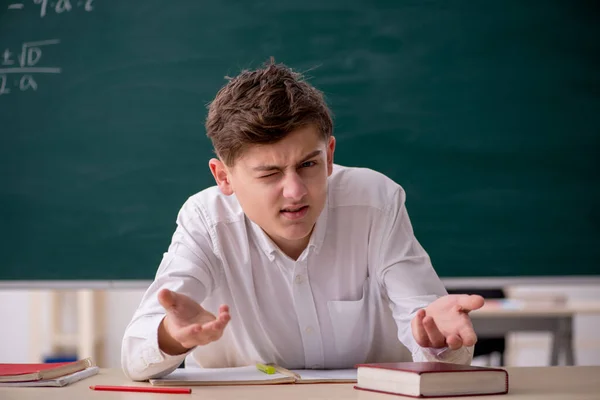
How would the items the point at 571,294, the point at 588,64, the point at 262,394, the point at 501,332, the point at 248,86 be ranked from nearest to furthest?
1. the point at 262,394
2. the point at 248,86
3. the point at 588,64
4. the point at 501,332
5. the point at 571,294

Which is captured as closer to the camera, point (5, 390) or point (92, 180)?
point (5, 390)

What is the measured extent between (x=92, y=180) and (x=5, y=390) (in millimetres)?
1435

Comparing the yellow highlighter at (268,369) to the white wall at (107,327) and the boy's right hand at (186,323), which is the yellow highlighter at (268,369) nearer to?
the boy's right hand at (186,323)

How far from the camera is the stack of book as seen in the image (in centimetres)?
158

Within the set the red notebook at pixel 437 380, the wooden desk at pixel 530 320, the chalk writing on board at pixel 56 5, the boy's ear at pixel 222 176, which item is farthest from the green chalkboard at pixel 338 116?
the wooden desk at pixel 530 320

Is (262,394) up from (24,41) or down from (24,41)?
down

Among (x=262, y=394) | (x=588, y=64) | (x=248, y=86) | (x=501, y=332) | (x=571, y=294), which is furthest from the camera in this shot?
(x=571, y=294)

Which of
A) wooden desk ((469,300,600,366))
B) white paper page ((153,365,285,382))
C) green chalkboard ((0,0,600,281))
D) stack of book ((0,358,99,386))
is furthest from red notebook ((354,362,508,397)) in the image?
wooden desk ((469,300,600,366))

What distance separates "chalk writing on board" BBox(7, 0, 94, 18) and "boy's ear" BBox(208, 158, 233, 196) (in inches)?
51.5

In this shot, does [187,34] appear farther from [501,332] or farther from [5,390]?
[501,332]

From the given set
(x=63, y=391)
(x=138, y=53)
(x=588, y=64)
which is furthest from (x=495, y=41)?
(x=63, y=391)

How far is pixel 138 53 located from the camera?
114 inches

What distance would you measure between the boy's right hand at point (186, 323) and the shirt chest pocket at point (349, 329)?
0.51 metres

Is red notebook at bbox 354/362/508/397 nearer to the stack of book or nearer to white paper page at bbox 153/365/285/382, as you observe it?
white paper page at bbox 153/365/285/382
